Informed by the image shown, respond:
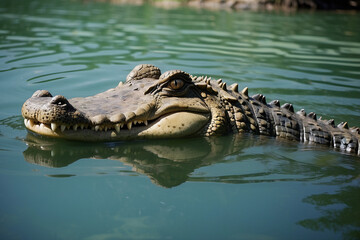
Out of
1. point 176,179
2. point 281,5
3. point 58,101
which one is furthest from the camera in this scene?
point 281,5

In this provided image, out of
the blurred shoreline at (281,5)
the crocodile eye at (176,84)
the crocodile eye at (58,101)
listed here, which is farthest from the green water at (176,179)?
the blurred shoreline at (281,5)

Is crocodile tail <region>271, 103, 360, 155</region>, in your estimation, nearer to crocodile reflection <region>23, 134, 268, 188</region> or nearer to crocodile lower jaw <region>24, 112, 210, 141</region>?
crocodile reflection <region>23, 134, 268, 188</region>

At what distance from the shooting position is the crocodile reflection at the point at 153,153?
3902mm

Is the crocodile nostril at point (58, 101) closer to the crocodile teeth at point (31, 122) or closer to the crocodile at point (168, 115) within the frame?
the crocodile at point (168, 115)

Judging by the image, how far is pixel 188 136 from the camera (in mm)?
4887

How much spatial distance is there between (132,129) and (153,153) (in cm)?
42

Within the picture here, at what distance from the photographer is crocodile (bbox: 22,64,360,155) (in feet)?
13.8

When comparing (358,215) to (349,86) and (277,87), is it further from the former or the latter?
(349,86)

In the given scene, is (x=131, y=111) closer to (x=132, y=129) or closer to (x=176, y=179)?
(x=132, y=129)

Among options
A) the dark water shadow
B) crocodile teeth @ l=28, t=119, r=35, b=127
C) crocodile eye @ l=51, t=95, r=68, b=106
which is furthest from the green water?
crocodile eye @ l=51, t=95, r=68, b=106

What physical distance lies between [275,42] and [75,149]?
984 cm

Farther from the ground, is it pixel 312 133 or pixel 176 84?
pixel 176 84

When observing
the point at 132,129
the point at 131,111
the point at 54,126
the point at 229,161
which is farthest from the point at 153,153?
the point at 54,126

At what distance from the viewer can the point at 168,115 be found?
473cm
